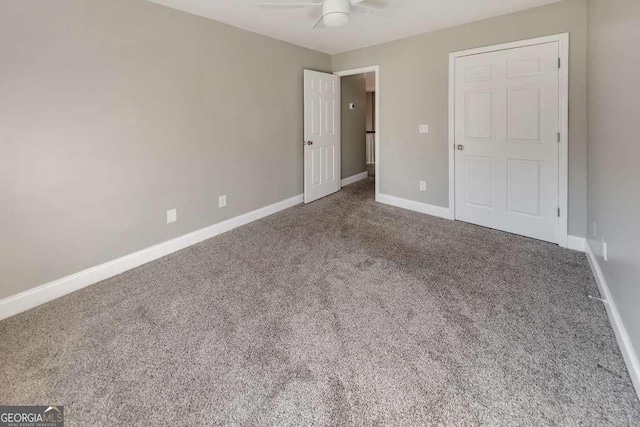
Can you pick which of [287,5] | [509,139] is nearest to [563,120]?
[509,139]

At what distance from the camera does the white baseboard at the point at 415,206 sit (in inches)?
165

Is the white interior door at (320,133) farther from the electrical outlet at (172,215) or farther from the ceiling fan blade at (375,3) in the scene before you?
the electrical outlet at (172,215)

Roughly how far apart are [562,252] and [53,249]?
426cm

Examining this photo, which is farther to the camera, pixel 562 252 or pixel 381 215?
pixel 381 215

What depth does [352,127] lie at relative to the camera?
6.33m

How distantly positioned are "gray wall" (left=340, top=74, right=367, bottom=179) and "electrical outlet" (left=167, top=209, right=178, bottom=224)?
350 cm

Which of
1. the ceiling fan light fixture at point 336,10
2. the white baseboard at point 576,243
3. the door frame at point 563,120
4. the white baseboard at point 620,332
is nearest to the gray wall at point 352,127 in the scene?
the door frame at point 563,120

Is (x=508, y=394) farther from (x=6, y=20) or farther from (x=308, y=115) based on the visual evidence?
(x=308, y=115)

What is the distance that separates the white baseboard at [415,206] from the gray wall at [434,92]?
0.07 m

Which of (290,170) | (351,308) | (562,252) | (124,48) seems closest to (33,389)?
(351,308)

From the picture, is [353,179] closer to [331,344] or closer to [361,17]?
[361,17]

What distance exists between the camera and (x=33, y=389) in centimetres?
153

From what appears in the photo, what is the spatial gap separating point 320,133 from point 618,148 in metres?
3.63

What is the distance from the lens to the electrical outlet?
3219 millimetres
